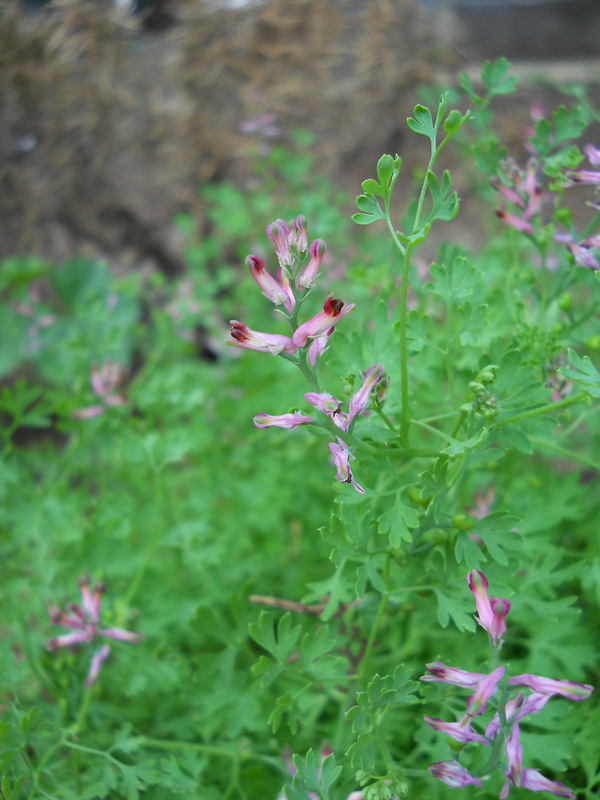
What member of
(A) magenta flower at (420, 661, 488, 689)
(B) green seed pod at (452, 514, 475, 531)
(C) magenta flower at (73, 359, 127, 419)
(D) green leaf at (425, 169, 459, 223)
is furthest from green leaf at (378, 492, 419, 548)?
(C) magenta flower at (73, 359, 127, 419)

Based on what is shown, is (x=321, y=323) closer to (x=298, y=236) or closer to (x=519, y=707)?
(x=298, y=236)

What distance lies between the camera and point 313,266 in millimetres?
751

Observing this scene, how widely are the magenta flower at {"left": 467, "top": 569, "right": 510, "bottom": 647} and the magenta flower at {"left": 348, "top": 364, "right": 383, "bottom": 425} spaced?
0.25 m

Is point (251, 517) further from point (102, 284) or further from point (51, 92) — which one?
point (51, 92)

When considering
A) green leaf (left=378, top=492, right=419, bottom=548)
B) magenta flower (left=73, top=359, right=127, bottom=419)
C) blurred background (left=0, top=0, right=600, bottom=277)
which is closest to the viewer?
green leaf (left=378, top=492, right=419, bottom=548)

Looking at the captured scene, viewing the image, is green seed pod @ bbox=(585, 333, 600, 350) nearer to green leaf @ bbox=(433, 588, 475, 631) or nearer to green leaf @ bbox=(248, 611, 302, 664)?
green leaf @ bbox=(433, 588, 475, 631)

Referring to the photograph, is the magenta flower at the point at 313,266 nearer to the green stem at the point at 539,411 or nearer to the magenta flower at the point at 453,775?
the green stem at the point at 539,411

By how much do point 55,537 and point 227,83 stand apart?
2.73m

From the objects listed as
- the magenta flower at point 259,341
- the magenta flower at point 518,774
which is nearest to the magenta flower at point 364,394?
the magenta flower at point 259,341

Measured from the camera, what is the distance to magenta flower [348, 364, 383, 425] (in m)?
0.75

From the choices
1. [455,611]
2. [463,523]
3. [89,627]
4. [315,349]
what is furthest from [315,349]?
[89,627]

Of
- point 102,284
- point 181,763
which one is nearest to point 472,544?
point 181,763

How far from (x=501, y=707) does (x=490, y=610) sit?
116 mm

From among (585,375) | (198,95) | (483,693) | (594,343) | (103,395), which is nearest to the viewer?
(483,693)
